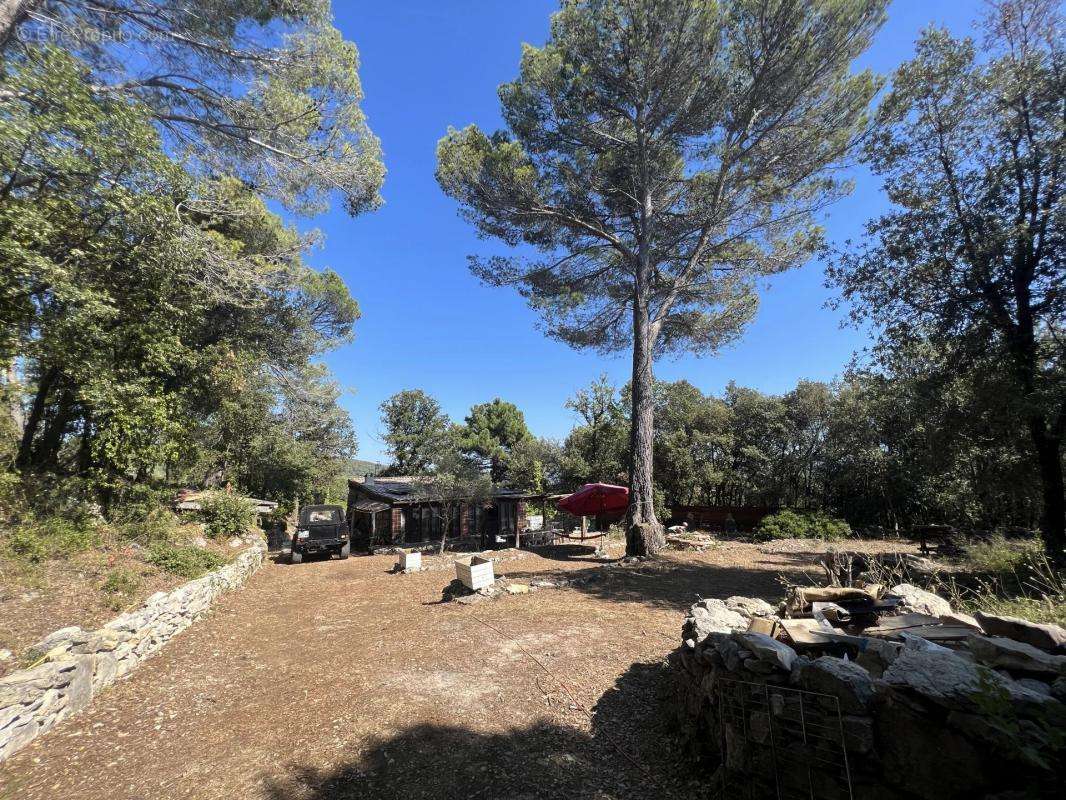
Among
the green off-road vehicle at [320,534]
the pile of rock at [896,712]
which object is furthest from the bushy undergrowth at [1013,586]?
the green off-road vehicle at [320,534]

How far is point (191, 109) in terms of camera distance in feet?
27.7

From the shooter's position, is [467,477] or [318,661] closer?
[318,661]

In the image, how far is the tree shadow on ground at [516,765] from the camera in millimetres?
2988

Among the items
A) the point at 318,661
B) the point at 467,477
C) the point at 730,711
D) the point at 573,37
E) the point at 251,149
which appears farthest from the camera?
the point at 467,477

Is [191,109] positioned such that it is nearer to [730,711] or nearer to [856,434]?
[730,711]

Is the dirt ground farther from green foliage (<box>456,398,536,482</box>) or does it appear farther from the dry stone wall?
green foliage (<box>456,398,536,482</box>)

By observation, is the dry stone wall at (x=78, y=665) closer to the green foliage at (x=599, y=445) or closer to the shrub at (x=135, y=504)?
the shrub at (x=135, y=504)

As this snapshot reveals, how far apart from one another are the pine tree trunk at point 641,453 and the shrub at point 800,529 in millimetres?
5983

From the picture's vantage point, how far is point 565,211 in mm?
12898

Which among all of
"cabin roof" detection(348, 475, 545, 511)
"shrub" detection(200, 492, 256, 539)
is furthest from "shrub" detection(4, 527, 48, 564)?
"cabin roof" detection(348, 475, 545, 511)

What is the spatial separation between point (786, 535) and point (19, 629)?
59.7 feet

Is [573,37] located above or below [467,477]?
above

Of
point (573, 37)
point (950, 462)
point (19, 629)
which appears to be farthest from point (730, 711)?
point (573, 37)

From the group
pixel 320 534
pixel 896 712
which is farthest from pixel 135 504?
pixel 896 712
